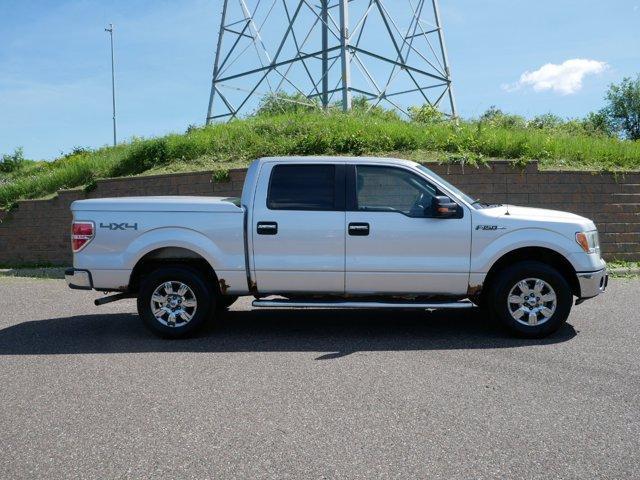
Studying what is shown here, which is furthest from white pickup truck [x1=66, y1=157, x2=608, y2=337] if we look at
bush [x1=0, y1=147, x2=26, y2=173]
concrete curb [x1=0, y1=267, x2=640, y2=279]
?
bush [x1=0, y1=147, x2=26, y2=173]

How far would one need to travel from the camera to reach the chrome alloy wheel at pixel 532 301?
23.3 ft

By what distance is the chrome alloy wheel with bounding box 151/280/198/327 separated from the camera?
7297mm

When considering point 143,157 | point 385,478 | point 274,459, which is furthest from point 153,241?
point 143,157

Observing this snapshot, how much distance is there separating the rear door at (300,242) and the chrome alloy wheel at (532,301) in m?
1.91

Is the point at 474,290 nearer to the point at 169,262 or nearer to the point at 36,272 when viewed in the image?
the point at 169,262

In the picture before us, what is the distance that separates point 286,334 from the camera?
7.65 m

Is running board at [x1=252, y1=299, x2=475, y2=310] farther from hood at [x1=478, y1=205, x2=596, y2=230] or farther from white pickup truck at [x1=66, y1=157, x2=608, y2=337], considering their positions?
hood at [x1=478, y1=205, x2=596, y2=230]

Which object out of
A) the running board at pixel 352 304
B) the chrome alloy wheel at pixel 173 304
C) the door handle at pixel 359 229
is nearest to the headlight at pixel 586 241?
the running board at pixel 352 304

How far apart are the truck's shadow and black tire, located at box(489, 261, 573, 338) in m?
0.15

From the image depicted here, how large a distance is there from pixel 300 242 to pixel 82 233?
2457 mm

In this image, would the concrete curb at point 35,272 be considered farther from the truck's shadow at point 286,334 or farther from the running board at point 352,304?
the running board at point 352,304

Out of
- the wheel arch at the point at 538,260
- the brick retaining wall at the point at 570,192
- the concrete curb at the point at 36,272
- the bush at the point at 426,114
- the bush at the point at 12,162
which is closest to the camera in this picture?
the wheel arch at the point at 538,260

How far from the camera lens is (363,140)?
1396 centimetres

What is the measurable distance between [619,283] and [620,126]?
31314 millimetres
